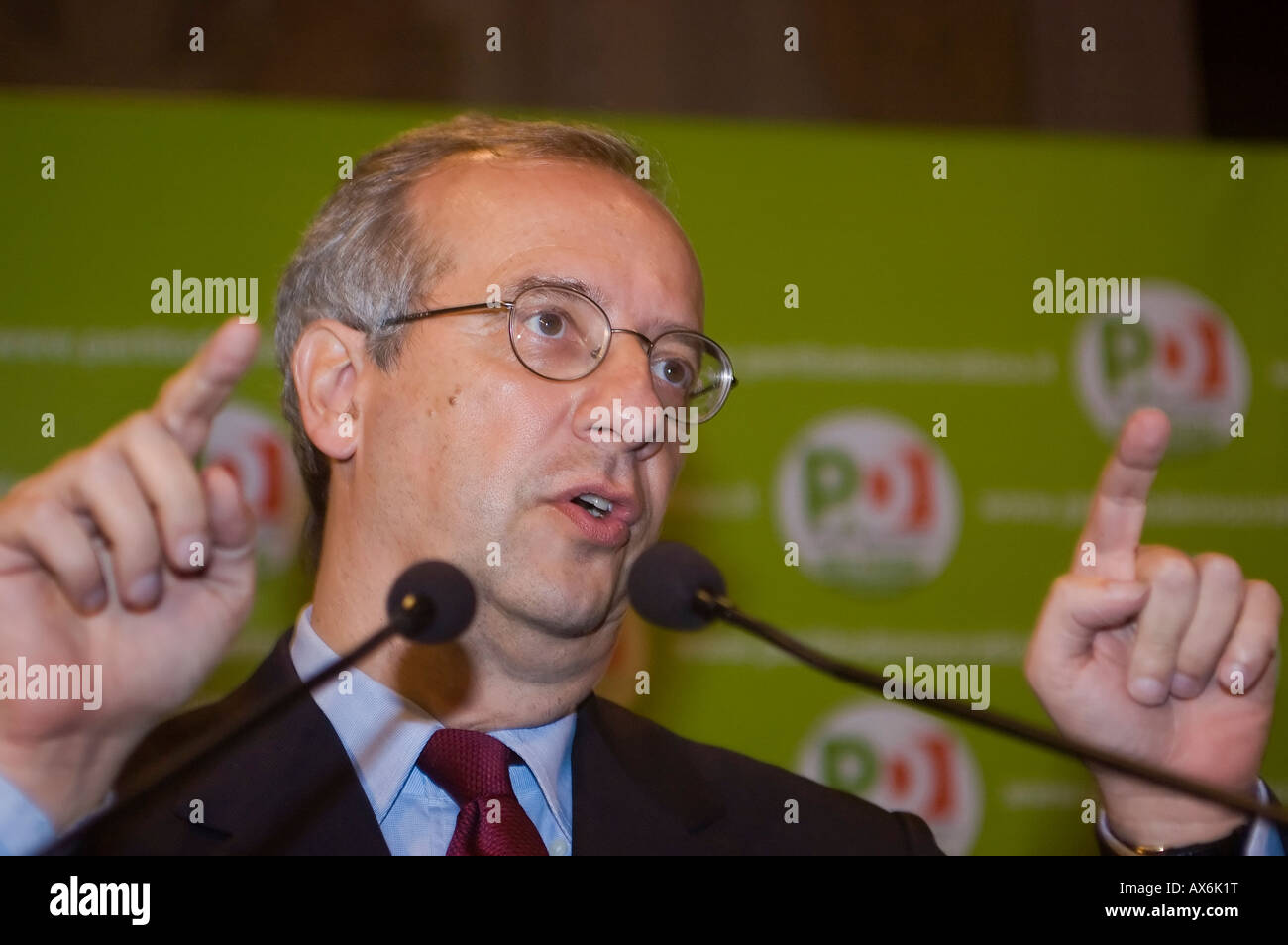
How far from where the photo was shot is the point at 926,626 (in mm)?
2408

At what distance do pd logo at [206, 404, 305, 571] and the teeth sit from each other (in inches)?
28.1

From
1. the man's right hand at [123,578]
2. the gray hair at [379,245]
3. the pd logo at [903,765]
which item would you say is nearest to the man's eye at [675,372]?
the gray hair at [379,245]

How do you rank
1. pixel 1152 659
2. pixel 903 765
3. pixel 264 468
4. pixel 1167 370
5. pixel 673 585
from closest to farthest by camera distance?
pixel 673 585
pixel 1152 659
pixel 264 468
pixel 903 765
pixel 1167 370

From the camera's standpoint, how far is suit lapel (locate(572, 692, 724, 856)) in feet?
5.37

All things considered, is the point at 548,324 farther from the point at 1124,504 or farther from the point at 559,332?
the point at 1124,504

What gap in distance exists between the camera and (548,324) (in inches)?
64.9

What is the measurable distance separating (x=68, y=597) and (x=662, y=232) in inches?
33.7

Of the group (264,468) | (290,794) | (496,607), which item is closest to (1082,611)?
(496,607)

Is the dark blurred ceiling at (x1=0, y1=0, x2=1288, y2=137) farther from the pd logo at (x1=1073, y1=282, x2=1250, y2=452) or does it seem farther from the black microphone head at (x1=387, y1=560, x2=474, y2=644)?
the black microphone head at (x1=387, y1=560, x2=474, y2=644)

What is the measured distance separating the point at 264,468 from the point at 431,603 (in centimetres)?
100

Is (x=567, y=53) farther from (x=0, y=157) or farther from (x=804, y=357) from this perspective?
(x=0, y=157)

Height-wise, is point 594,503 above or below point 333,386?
below

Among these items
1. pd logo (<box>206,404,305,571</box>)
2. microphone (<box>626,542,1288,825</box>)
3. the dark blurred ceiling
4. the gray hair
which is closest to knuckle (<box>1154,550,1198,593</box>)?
microphone (<box>626,542,1288,825</box>)
